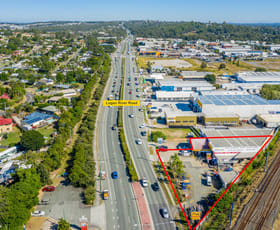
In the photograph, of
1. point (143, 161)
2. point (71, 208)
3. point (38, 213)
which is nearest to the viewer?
point (38, 213)

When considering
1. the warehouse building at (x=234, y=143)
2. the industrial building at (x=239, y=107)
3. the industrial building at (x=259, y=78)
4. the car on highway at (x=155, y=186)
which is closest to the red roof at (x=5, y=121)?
the car on highway at (x=155, y=186)

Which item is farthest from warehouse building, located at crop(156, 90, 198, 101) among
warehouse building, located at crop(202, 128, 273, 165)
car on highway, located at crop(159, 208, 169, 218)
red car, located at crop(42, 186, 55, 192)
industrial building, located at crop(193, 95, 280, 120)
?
car on highway, located at crop(159, 208, 169, 218)

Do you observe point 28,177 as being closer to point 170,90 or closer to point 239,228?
point 239,228

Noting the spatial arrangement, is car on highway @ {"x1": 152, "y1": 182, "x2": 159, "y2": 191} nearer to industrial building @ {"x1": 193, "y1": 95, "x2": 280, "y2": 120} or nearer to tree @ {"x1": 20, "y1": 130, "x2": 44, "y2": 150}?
tree @ {"x1": 20, "y1": 130, "x2": 44, "y2": 150}

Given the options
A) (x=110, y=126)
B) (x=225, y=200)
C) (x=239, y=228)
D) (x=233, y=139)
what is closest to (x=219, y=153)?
(x=233, y=139)

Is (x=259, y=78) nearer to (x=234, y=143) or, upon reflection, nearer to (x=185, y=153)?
(x=234, y=143)

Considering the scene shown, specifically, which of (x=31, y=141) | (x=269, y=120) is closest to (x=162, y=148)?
(x=31, y=141)
